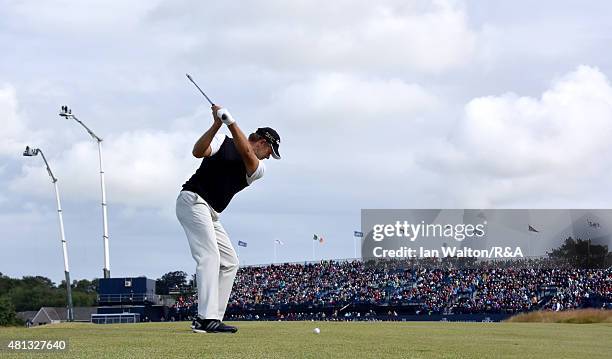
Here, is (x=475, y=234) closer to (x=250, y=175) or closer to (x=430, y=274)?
(x=430, y=274)

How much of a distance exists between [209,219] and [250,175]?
0.76 m

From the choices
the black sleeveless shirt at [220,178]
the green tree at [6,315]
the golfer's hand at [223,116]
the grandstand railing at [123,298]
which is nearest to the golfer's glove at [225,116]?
the golfer's hand at [223,116]

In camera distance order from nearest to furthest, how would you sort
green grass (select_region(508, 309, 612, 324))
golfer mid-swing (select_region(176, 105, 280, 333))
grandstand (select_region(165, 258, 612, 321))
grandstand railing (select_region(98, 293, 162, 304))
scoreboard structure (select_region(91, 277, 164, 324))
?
golfer mid-swing (select_region(176, 105, 280, 333)), green grass (select_region(508, 309, 612, 324)), grandstand (select_region(165, 258, 612, 321)), scoreboard structure (select_region(91, 277, 164, 324)), grandstand railing (select_region(98, 293, 162, 304))

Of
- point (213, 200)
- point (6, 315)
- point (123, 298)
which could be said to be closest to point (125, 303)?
point (123, 298)

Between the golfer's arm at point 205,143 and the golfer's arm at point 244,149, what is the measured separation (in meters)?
0.16

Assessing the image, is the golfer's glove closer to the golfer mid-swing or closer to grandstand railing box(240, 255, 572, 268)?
the golfer mid-swing

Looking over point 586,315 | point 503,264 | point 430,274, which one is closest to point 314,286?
point 430,274

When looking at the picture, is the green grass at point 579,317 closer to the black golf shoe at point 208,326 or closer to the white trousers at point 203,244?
the black golf shoe at point 208,326

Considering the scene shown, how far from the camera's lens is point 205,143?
29.3 ft

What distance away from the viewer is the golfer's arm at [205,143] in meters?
8.79

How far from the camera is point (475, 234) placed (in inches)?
2721

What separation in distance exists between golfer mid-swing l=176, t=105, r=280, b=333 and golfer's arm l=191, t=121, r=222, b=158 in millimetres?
68

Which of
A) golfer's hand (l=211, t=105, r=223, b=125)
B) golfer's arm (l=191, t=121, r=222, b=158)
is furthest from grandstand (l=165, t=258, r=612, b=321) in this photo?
golfer's hand (l=211, t=105, r=223, b=125)

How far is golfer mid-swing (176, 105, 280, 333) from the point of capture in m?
9.41
